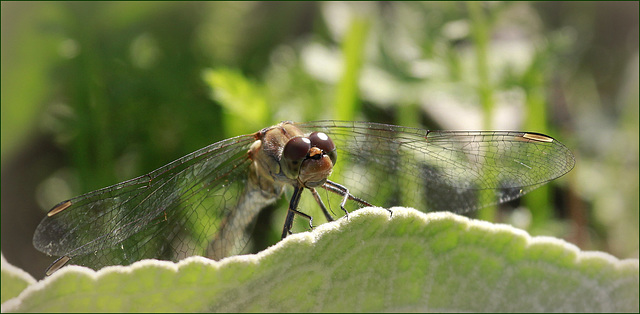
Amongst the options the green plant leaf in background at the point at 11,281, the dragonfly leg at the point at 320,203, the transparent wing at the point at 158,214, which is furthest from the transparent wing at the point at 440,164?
the green plant leaf in background at the point at 11,281

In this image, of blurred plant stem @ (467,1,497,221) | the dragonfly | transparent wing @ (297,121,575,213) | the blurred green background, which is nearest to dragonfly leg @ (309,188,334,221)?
the dragonfly

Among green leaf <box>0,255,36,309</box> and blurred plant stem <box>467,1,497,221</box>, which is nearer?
green leaf <box>0,255,36,309</box>

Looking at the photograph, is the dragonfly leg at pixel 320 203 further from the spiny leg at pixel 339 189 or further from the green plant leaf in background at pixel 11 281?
the green plant leaf in background at pixel 11 281

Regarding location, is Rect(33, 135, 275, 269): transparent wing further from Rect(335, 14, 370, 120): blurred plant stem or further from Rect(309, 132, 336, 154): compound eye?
Rect(335, 14, 370, 120): blurred plant stem

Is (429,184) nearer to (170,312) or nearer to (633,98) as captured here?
(170,312)

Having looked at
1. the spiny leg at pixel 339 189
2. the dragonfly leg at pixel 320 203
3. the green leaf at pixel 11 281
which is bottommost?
the dragonfly leg at pixel 320 203

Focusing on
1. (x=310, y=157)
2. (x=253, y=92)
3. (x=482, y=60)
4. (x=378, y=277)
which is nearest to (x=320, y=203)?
(x=310, y=157)
